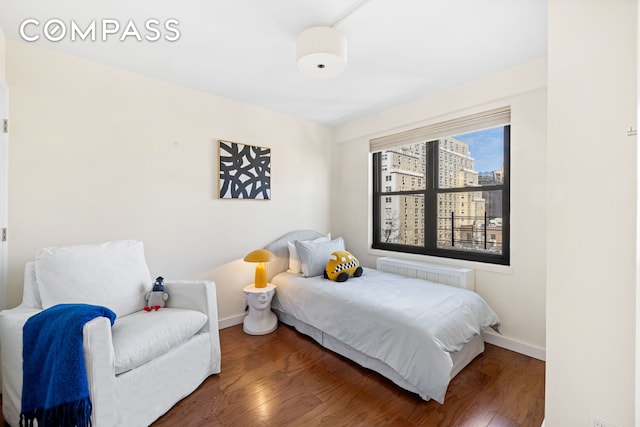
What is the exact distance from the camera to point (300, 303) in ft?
8.77

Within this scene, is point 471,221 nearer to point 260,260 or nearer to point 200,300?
point 260,260

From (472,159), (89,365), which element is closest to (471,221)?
(472,159)

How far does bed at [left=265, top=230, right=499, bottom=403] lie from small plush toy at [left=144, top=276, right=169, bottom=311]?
3.80ft

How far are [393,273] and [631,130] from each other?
2.31 metres

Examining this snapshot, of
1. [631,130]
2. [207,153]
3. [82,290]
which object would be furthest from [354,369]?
[207,153]

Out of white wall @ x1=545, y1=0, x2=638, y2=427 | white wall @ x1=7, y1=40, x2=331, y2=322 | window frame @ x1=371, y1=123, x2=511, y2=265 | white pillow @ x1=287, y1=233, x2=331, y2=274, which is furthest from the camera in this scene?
white pillow @ x1=287, y1=233, x2=331, y2=274

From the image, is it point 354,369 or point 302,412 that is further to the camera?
point 354,369

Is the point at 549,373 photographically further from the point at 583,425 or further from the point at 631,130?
the point at 631,130

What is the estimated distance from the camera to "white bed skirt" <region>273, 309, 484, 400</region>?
193 centimetres

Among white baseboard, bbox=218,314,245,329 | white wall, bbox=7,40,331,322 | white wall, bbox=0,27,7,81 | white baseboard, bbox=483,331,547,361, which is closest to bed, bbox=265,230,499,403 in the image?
white baseboard, bbox=483,331,547,361

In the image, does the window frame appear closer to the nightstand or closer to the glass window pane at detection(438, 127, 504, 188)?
the glass window pane at detection(438, 127, 504, 188)

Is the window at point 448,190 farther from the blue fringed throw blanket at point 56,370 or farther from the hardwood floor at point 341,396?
the blue fringed throw blanket at point 56,370

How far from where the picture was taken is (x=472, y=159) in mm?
2865

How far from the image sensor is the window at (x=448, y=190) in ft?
8.71
